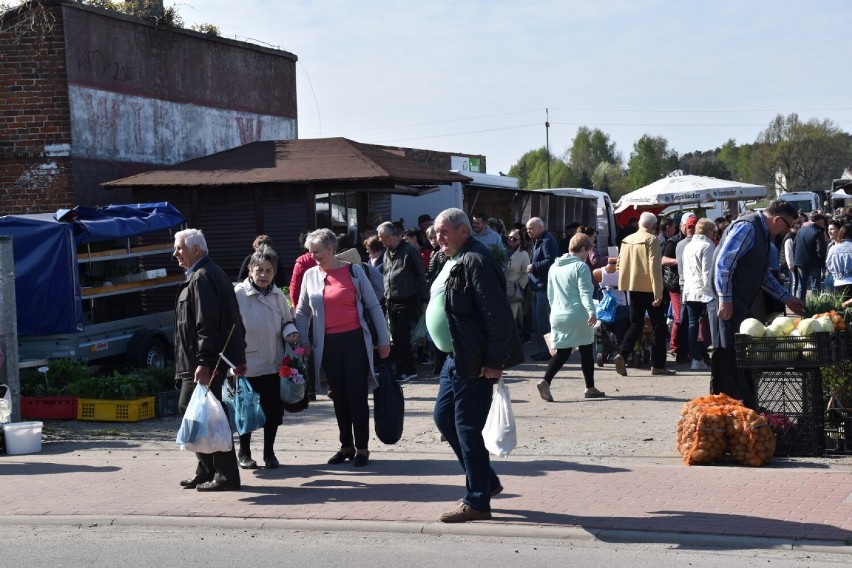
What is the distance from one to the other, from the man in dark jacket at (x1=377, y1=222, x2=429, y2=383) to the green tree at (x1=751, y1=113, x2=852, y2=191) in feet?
304

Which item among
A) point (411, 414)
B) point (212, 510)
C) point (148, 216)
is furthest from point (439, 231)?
point (148, 216)

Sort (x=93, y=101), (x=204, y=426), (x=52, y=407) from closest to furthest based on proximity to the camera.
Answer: (x=204, y=426)
(x=52, y=407)
(x=93, y=101)

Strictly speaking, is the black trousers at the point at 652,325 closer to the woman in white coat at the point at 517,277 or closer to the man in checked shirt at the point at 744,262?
the woman in white coat at the point at 517,277

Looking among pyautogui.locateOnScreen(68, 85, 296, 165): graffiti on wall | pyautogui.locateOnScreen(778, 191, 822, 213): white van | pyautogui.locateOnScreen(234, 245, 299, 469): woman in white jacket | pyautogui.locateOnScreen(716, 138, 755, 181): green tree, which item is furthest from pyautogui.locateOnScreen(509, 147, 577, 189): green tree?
pyautogui.locateOnScreen(234, 245, 299, 469): woman in white jacket

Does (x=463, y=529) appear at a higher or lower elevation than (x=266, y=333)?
lower

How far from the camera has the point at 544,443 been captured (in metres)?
10.3

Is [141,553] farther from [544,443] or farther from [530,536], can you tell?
[544,443]

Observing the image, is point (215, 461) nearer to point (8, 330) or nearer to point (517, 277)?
point (8, 330)

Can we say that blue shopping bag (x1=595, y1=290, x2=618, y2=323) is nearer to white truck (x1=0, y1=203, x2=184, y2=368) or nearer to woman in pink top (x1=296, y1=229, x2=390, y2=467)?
white truck (x1=0, y1=203, x2=184, y2=368)

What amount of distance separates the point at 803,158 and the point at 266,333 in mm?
100913

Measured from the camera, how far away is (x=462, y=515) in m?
7.36

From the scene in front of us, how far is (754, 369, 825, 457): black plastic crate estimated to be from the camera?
9.01 meters

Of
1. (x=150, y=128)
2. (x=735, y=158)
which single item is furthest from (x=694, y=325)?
A: (x=735, y=158)

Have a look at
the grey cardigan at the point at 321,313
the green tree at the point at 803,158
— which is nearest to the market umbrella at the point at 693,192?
the grey cardigan at the point at 321,313
